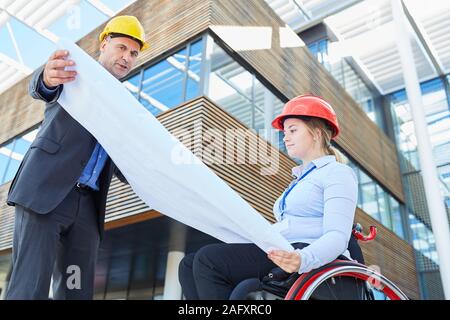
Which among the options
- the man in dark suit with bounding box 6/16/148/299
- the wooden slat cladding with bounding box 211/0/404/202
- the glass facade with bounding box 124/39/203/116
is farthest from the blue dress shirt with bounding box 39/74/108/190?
the wooden slat cladding with bounding box 211/0/404/202

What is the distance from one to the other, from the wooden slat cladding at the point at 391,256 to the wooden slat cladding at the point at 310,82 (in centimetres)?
153

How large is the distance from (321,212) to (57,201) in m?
1.00

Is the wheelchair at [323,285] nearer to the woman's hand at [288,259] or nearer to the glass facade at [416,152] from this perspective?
the woman's hand at [288,259]

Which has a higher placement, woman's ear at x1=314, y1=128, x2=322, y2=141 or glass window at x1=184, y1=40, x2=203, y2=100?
glass window at x1=184, y1=40, x2=203, y2=100

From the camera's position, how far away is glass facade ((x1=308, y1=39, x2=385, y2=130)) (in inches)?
486

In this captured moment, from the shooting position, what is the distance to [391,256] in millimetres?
10938

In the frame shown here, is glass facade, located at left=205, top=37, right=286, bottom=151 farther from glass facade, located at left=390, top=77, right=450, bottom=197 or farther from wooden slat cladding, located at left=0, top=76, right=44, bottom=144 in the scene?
glass facade, located at left=390, top=77, right=450, bottom=197

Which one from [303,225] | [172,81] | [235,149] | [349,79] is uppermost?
[349,79]

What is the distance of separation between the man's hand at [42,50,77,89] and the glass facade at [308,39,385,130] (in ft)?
33.1

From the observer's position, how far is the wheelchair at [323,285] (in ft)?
4.72

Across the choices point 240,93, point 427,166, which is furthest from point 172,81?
point 427,166

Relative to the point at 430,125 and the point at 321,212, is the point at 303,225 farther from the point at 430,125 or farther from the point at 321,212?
the point at 430,125

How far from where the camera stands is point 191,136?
603 cm
